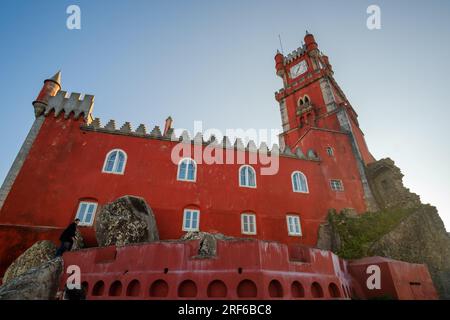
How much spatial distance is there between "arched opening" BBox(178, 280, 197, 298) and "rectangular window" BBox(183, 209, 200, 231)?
260 inches

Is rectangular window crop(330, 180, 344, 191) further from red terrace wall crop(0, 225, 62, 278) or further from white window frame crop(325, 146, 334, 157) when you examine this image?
red terrace wall crop(0, 225, 62, 278)

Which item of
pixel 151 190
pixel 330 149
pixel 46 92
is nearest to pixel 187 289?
pixel 151 190

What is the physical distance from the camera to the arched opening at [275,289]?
825 centimetres

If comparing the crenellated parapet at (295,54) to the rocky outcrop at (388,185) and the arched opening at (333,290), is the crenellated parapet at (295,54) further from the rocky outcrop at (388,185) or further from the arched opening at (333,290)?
the arched opening at (333,290)

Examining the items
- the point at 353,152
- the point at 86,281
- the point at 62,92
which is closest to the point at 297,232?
the point at 353,152

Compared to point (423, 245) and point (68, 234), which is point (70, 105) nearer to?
point (68, 234)

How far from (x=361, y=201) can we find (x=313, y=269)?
12077mm

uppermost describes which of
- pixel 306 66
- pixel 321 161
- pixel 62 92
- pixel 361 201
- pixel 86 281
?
pixel 306 66

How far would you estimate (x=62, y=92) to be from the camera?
17.4m

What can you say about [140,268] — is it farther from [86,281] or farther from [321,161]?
[321,161]

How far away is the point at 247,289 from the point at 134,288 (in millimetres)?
4199

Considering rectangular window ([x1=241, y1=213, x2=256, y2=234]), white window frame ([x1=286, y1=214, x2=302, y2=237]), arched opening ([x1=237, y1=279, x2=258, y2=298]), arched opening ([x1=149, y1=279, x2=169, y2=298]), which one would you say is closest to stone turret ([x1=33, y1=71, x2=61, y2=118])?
arched opening ([x1=149, y1=279, x2=169, y2=298])

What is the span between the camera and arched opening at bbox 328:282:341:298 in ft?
31.0

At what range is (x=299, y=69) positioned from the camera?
30.5 m
